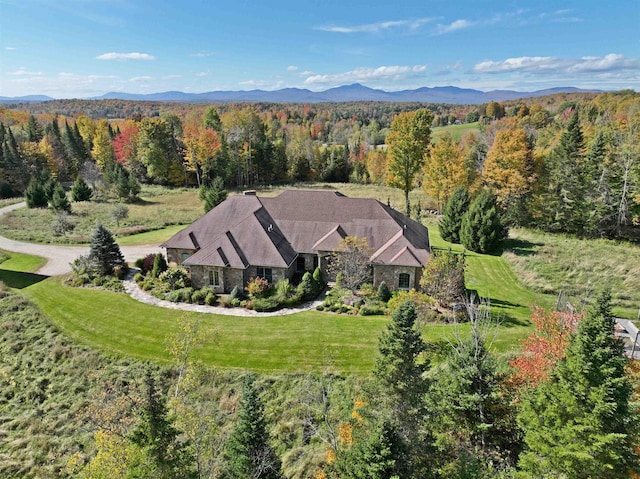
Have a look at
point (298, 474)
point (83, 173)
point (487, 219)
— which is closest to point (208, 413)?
point (298, 474)

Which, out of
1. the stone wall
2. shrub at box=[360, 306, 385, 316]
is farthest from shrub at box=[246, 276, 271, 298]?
shrub at box=[360, 306, 385, 316]

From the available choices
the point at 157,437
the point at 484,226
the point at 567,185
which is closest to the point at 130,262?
the point at 157,437

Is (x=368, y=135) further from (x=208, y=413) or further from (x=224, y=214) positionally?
(x=208, y=413)

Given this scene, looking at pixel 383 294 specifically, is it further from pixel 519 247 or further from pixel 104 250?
pixel 104 250

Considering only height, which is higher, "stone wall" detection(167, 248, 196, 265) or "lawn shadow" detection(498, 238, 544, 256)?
"stone wall" detection(167, 248, 196, 265)

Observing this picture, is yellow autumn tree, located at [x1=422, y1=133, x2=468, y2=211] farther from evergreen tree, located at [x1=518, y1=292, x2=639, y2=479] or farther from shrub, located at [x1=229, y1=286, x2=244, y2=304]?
evergreen tree, located at [x1=518, y1=292, x2=639, y2=479]

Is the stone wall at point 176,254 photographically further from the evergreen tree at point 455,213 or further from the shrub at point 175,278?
the evergreen tree at point 455,213

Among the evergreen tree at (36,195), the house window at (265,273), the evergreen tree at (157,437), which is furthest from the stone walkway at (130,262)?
the evergreen tree at (157,437)
